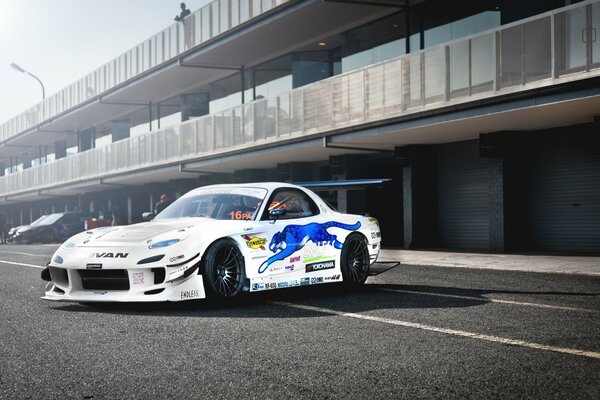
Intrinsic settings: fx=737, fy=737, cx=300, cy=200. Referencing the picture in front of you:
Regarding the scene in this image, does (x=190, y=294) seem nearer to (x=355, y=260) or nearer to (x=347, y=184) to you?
(x=355, y=260)

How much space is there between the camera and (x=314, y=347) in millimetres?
5391

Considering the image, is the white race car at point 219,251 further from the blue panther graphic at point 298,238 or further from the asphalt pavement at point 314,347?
the asphalt pavement at point 314,347

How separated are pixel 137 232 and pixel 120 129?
3365 cm

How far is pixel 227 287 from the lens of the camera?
7.84 m

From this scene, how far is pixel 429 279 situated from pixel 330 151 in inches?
448

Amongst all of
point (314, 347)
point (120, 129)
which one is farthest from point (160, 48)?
point (314, 347)

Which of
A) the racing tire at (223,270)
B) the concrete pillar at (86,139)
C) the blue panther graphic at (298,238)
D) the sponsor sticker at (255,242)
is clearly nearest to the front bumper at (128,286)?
the racing tire at (223,270)

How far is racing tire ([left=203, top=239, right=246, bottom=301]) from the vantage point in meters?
7.62

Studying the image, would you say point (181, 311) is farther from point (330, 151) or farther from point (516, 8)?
point (330, 151)

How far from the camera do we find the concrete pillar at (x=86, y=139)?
44688 mm

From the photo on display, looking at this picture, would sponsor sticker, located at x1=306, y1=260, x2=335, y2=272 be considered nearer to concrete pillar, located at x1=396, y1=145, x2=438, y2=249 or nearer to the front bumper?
the front bumper

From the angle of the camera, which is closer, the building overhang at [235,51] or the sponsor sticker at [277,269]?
the sponsor sticker at [277,269]

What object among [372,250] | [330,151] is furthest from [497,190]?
[372,250]

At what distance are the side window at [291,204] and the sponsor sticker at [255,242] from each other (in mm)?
401
